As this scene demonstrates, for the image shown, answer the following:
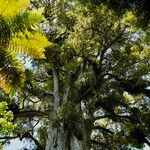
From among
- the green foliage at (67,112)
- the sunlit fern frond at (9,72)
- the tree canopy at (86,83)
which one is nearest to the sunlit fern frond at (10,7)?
the sunlit fern frond at (9,72)

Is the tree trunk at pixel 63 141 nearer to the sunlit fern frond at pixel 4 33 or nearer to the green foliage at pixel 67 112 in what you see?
the green foliage at pixel 67 112

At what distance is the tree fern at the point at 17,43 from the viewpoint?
8.02 meters

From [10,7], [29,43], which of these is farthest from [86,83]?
[10,7]

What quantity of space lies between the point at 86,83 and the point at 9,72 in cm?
955

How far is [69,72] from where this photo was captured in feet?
63.3

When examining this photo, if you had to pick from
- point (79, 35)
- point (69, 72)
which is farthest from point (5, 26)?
point (69, 72)

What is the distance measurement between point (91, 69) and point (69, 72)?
1.62 metres

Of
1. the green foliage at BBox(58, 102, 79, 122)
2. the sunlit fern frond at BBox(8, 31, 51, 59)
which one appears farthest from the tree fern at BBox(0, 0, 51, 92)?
the green foliage at BBox(58, 102, 79, 122)

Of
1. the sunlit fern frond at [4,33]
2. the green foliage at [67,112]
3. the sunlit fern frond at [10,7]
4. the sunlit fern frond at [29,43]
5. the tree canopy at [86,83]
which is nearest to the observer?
the sunlit fern frond at [10,7]

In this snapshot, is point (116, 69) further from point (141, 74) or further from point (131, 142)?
point (131, 142)

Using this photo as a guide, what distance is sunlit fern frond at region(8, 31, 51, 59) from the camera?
833 centimetres

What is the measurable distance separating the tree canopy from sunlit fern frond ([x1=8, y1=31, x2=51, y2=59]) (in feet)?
16.9

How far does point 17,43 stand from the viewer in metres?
8.37

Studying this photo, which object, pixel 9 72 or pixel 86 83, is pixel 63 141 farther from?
pixel 9 72
